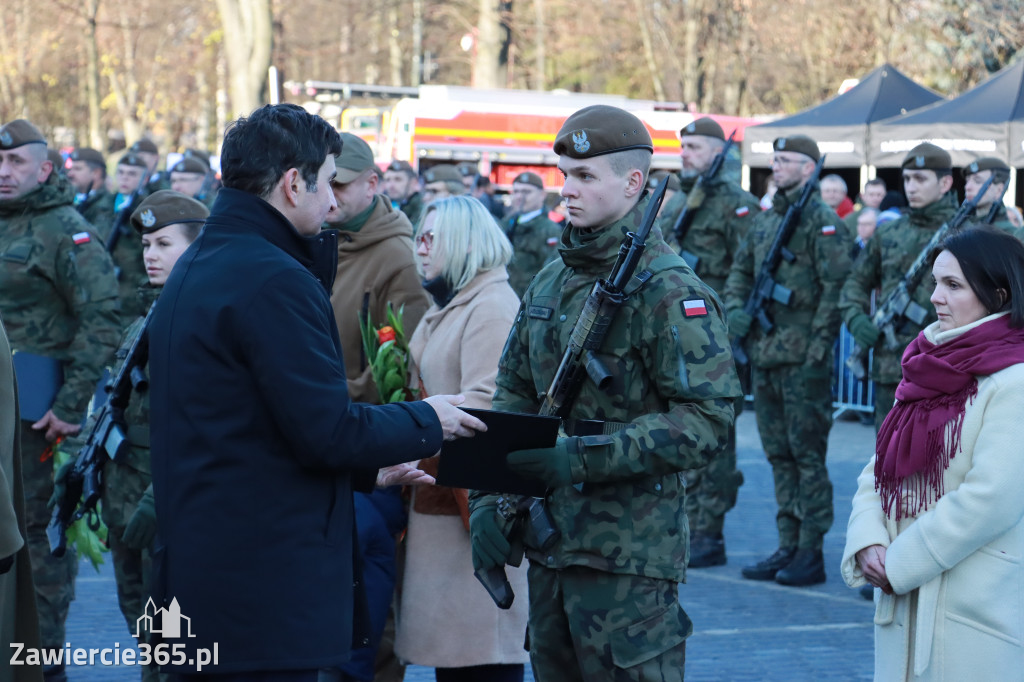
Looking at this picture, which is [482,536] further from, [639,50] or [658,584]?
[639,50]

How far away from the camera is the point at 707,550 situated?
24.6 ft

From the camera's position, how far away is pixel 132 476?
15.5ft

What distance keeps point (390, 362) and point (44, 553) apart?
2.08 metres

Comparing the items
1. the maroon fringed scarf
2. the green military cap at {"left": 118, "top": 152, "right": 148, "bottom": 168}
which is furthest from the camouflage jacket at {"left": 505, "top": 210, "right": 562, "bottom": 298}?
the maroon fringed scarf

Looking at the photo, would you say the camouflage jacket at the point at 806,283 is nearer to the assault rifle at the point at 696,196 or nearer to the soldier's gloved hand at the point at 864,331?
the soldier's gloved hand at the point at 864,331

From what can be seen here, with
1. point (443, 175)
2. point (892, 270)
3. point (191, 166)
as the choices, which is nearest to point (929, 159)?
point (892, 270)

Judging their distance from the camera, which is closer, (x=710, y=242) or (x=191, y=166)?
(x=710, y=242)

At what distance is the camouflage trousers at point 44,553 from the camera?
538 centimetres

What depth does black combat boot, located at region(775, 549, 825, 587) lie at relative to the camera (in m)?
7.04

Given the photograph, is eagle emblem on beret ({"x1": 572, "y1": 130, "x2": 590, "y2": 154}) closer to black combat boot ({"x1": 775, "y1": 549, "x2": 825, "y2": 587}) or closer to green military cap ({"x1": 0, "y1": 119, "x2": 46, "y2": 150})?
green military cap ({"x1": 0, "y1": 119, "x2": 46, "y2": 150})

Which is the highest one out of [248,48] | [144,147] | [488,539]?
[248,48]

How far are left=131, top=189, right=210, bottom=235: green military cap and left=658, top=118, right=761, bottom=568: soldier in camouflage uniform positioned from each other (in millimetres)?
3824

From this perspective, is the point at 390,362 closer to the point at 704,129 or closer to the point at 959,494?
the point at 959,494

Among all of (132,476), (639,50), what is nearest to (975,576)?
(132,476)
